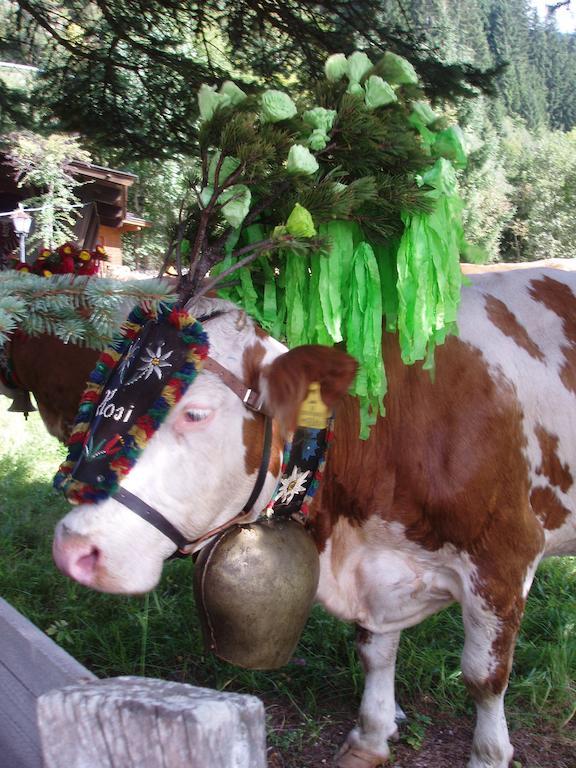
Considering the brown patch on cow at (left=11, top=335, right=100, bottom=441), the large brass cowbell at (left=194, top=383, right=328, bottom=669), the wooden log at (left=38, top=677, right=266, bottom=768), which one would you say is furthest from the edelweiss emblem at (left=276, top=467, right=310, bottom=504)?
the brown patch on cow at (left=11, top=335, right=100, bottom=441)

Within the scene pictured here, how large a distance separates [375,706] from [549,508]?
3.43 feet

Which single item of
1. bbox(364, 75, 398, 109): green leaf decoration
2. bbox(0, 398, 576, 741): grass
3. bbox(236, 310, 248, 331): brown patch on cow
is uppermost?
bbox(364, 75, 398, 109): green leaf decoration

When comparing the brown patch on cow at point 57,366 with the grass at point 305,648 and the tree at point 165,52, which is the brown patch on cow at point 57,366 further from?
the tree at point 165,52

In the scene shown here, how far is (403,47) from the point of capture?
4.11m

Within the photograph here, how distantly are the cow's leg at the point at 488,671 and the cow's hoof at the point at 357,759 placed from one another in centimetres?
36

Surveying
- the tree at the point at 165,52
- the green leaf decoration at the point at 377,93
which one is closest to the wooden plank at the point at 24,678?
the green leaf decoration at the point at 377,93

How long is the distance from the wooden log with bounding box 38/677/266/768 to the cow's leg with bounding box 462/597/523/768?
1817mm

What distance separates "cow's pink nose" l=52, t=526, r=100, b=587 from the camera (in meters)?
1.80

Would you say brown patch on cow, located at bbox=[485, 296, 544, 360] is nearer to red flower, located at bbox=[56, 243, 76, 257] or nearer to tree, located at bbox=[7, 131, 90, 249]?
red flower, located at bbox=[56, 243, 76, 257]

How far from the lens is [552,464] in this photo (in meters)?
2.72

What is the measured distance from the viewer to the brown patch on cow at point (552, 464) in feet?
8.80

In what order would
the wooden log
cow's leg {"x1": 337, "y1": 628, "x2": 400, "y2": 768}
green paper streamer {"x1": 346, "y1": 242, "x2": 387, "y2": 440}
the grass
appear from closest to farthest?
the wooden log → green paper streamer {"x1": 346, "y1": 242, "x2": 387, "y2": 440} → cow's leg {"x1": 337, "y1": 628, "x2": 400, "y2": 768} → the grass

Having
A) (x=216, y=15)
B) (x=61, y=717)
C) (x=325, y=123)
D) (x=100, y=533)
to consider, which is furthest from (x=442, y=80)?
(x=61, y=717)

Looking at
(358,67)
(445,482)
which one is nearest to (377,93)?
(358,67)
